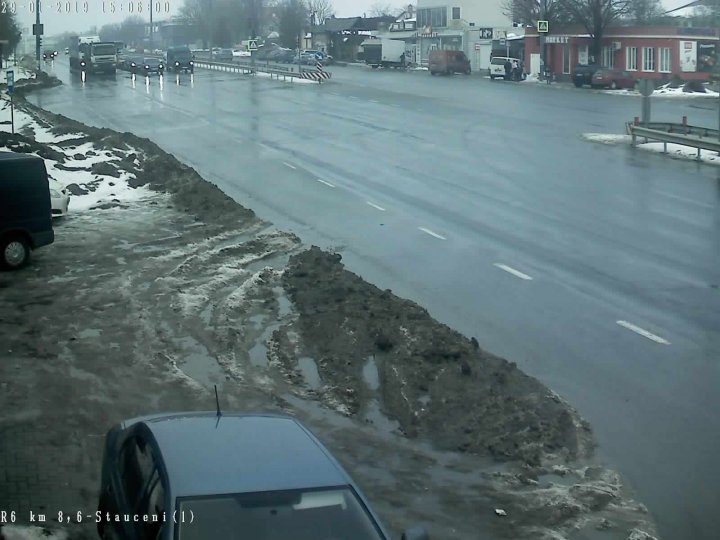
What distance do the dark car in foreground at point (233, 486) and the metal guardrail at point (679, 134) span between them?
80.6 feet

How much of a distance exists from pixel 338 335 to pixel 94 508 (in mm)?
5098

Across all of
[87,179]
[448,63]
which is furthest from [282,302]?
[448,63]

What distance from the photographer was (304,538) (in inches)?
204

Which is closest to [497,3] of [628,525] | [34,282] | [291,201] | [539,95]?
[539,95]

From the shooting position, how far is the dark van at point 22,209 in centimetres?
1608

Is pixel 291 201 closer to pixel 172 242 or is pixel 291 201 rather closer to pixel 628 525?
pixel 172 242

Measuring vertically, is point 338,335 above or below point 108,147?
below

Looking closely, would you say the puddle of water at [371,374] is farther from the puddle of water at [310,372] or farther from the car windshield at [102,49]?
the car windshield at [102,49]

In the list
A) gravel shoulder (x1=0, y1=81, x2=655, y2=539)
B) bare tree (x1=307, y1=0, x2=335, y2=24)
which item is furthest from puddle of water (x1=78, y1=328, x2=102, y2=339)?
bare tree (x1=307, y1=0, x2=335, y2=24)

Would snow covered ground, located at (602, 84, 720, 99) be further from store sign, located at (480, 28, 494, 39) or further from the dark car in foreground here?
the dark car in foreground

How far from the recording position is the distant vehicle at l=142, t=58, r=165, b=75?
81.6 metres

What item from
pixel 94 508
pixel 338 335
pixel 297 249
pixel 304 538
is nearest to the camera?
pixel 304 538

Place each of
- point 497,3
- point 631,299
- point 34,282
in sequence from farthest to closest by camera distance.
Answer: point 497,3
point 34,282
point 631,299

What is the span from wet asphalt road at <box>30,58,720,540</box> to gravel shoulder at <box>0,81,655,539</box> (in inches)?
23.8
